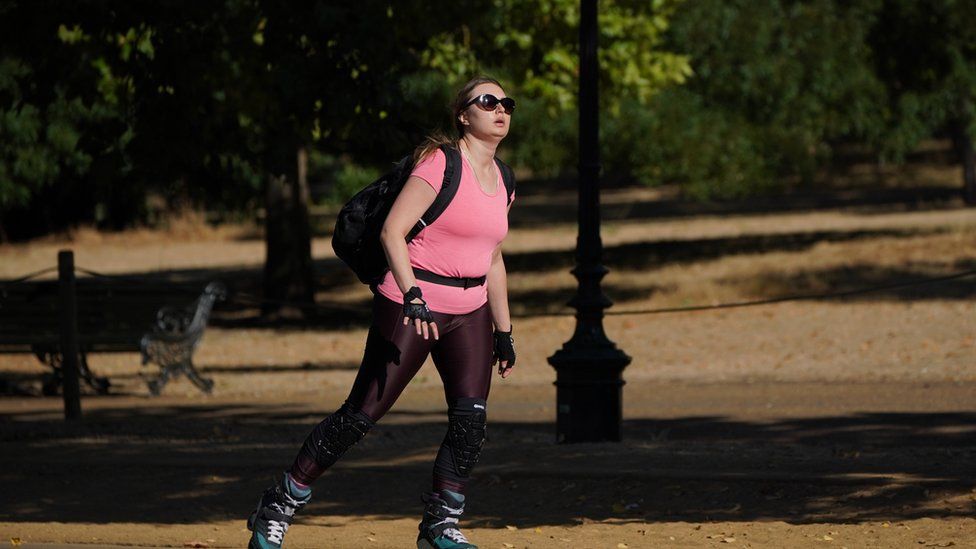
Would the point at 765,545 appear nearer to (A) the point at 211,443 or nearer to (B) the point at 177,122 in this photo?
(A) the point at 211,443

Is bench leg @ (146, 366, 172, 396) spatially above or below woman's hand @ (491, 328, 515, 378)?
below

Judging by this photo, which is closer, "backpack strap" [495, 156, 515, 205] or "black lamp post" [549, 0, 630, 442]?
"backpack strap" [495, 156, 515, 205]

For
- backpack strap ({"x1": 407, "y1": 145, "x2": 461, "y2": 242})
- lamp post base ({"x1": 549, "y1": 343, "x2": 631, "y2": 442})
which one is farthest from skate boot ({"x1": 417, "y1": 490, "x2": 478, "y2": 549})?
lamp post base ({"x1": 549, "y1": 343, "x2": 631, "y2": 442})

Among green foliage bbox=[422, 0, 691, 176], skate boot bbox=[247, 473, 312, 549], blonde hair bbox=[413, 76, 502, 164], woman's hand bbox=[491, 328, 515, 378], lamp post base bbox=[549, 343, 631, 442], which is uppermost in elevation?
green foliage bbox=[422, 0, 691, 176]

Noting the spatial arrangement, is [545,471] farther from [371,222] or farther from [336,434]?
[371,222]

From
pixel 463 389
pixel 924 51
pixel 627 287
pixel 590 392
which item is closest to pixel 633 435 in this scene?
pixel 590 392

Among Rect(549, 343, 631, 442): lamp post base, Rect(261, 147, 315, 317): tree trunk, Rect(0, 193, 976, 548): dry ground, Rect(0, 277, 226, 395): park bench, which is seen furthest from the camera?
Rect(261, 147, 315, 317): tree trunk

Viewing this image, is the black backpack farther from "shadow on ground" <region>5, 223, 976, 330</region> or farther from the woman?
"shadow on ground" <region>5, 223, 976, 330</region>

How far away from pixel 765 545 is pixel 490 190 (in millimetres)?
2146

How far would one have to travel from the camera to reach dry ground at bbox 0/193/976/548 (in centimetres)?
733

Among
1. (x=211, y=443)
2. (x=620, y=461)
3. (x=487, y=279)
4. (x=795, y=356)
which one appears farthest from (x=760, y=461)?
(x=795, y=356)

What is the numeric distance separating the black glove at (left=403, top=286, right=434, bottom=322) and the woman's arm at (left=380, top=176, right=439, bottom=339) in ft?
0.05

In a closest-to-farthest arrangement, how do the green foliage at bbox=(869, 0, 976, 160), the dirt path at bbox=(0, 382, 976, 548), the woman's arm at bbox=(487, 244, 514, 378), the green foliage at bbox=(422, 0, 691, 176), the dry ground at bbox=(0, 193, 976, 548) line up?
the woman's arm at bbox=(487, 244, 514, 378) → the dirt path at bbox=(0, 382, 976, 548) → the dry ground at bbox=(0, 193, 976, 548) → the green foliage at bbox=(422, 0, 691, 176) → the green foliage at bbox=(869, 0, 976, 160)

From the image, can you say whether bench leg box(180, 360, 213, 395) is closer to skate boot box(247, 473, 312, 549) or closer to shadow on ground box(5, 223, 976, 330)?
shadow on ground box(5, 223, 976, 330)
